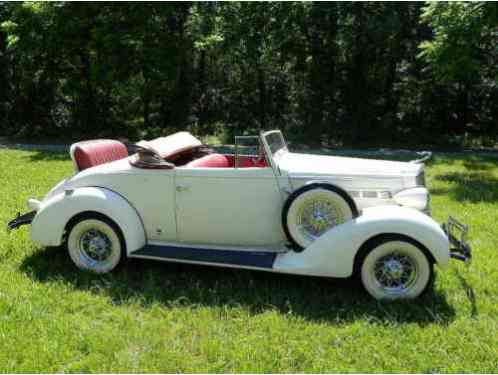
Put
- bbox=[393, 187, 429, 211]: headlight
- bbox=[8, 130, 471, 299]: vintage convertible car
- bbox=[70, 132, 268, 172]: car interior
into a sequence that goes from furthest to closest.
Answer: bbox=[70, 132, 268, 172]: car interior → bbox=[393, 187, 429, 211]: headlight → bbox=[8, 130, 471, 299]: vintage convertible car

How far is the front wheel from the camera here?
4.36 meters

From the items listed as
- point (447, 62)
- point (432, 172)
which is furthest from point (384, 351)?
point (447, 62)

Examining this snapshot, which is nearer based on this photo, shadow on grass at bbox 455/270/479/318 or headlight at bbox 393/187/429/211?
shadow on grass at bbox 455/270/479/318

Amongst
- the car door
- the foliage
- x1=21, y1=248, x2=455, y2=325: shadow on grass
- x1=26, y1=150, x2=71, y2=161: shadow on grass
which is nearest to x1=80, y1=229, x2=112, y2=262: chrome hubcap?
x1=21, y1=248, x2=455, y2=325: shadow on grass

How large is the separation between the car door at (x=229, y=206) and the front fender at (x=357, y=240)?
0.45 metres

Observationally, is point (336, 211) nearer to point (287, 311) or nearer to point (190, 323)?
point (287, 311)

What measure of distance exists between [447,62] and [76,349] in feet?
32.6

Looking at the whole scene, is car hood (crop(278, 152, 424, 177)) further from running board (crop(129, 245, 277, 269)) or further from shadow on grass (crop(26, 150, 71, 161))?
shadow on grass (crop(26, 150, 71, 161))

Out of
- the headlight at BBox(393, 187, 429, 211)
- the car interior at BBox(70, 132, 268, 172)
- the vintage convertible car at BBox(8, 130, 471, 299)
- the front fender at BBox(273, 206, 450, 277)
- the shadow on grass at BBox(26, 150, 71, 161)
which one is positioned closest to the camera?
the front fender at BBox(273, 206, 450, 277)

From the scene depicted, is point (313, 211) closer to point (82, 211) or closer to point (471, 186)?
point (82, 211)

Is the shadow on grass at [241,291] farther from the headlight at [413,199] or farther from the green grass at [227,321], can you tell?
the headlight at [413,199]

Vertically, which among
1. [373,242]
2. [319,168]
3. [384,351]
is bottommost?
[384,351]

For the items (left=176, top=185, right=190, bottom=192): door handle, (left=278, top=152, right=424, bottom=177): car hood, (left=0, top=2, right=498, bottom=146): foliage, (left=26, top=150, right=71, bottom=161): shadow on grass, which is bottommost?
(left=26, top=150, right=71, bottom=161): shadow on grass

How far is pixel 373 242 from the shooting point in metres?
4.41
